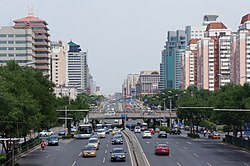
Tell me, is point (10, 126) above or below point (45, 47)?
below

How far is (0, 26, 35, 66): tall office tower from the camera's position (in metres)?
180

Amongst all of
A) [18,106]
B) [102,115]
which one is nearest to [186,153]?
[18,106]

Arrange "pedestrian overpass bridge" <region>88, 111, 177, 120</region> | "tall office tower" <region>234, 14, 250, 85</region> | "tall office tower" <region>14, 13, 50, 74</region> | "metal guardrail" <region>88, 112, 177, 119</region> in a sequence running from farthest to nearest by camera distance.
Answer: "tall office tower" <region>14, 13, 50, 74</region>
"tall office tower" <region>234, 14, 250, 85</region>
"metal guardrail" <region>88, 112, 177, 119</region>
"pedestrian overpass bridge" <region>88, 111, 177, 120</region>

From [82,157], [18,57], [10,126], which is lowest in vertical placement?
[82,157]

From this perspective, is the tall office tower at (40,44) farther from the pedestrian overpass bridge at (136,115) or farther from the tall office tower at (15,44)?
the pedestrian overpass bridge at (136,115)

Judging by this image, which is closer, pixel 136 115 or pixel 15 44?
pixel 136 115

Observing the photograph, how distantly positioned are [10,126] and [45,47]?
6182 inches

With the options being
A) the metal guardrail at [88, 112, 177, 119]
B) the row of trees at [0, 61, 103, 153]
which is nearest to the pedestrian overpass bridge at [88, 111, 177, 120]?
the metal guardrail at [88, 112, 177, 119]

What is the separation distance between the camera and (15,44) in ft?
593

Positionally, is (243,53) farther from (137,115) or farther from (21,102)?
(21,102)

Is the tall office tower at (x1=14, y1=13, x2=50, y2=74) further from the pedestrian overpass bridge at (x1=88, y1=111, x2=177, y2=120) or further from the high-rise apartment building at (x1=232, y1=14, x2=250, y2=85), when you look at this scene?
the high-rise apartment building at (x1=232, y1=14, x2=250, y2=85)

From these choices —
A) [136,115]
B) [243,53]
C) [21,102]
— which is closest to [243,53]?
[243,53]

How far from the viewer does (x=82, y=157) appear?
2233 inches

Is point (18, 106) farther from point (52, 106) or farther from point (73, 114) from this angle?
point (73, 114)
